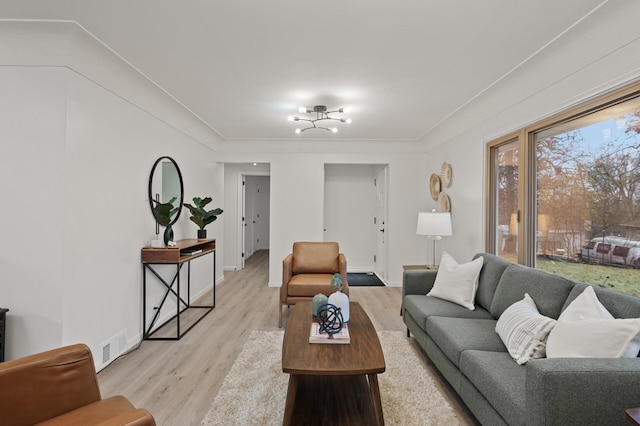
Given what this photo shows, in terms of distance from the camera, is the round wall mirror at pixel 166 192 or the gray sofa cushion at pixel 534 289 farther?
the round wall mirror at pixel 166 192

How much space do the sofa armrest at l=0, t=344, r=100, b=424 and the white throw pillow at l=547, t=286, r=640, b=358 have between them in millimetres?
2259

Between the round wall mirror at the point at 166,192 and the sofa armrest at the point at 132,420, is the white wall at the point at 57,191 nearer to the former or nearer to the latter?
the round wall mirror at the point at 166,192

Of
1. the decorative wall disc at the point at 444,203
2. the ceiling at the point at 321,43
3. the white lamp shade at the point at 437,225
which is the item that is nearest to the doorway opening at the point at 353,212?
the decorative wall disc at the point at 444,203

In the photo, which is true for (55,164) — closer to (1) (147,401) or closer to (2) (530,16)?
(1) (147,401)

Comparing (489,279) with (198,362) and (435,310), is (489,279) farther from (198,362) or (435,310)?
(198,362)

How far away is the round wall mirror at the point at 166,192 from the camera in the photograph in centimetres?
314

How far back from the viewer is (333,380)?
78.1 inches

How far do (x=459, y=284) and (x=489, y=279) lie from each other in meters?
0.24

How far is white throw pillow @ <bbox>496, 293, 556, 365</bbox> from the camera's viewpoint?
5.44ft

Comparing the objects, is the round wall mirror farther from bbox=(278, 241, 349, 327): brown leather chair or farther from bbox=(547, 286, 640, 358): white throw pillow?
bbox=(547, 286, 640, 358): white throw pillow

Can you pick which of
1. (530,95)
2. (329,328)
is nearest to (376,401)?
(329,328)

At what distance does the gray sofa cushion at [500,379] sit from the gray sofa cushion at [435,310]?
2.16ft

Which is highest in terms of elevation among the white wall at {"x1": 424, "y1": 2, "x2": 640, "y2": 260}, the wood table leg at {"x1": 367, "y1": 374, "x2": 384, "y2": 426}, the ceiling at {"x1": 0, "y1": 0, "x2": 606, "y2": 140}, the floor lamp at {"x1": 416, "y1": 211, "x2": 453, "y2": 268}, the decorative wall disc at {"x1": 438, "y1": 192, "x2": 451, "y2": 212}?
the ceiling at {"x1": 0, "y1": 0, "x2": 606, "y2": 140}

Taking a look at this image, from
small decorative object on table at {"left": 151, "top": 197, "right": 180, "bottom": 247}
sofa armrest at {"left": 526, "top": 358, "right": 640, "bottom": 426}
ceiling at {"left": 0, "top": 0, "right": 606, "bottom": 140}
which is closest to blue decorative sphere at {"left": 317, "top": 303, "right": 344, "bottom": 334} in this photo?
sofa armrest at {"left": 526, "top": 358, "right": 640, "bottom": 426}
